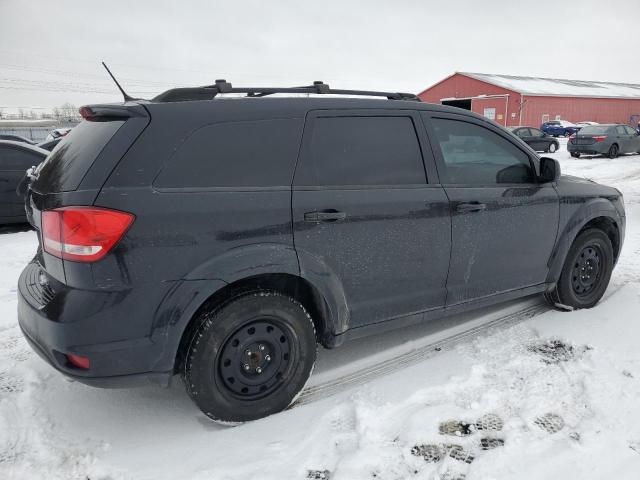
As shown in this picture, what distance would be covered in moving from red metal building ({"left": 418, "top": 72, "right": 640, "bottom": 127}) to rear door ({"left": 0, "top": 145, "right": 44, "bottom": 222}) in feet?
110

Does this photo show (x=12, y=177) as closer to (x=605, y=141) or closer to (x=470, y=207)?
(x=470, y=207)

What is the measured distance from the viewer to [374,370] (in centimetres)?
330

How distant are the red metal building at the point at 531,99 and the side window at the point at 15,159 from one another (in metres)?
33.3

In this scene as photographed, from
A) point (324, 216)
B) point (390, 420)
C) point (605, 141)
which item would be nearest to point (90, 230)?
point (324, 216)

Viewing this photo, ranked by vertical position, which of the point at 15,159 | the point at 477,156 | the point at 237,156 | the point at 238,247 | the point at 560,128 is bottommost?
the point at 560,128

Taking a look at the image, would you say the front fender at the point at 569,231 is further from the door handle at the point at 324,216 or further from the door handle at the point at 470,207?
the door handle at the point at 324,216

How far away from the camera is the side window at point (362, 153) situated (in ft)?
9.32

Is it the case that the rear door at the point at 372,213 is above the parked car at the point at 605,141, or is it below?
above

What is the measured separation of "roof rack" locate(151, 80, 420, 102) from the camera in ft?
9.05

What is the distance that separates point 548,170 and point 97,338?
10.8ft

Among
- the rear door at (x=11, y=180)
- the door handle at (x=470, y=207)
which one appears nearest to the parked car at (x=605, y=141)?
the door handle at (x=470, y=207)

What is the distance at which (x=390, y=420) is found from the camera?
8.86 feet

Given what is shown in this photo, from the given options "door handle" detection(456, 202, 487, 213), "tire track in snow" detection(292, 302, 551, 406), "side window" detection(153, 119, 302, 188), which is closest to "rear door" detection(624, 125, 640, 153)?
"tire track in snow" detection(292, 302, 551, 406)

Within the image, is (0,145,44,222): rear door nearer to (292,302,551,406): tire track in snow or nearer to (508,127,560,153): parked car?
(292,302,551,406): tire track in snow
